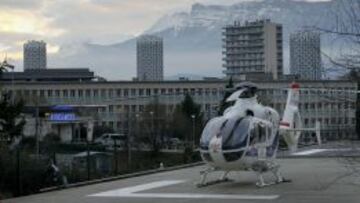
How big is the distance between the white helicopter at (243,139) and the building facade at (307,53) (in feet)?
57.9

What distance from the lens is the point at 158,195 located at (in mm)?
27609

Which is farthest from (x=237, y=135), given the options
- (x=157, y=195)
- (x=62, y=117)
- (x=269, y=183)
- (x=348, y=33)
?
(x=62, y=117)

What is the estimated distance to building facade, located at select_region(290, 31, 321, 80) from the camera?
36.5 ft

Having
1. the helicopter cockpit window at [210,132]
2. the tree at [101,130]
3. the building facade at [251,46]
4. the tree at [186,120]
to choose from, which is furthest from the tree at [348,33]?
the tree at [101,130]

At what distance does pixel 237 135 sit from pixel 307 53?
1924 centimetres

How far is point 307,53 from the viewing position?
11844 millimetres

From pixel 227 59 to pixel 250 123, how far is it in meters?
6.32

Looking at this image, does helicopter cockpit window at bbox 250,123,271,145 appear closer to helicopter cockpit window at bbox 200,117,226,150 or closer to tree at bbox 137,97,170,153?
helicopter cockpit window at bbox 200,117,226,150

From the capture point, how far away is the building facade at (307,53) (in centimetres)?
1112

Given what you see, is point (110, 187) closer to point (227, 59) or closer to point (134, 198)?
point (134, 198)

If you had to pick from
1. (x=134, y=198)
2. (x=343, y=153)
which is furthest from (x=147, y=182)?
(x=343, y=153)

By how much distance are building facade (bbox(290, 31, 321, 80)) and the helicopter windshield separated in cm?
1756

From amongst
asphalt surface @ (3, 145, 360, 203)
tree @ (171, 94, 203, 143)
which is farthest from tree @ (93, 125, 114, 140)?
asphalt surface @ (3, 145, 360, 203)

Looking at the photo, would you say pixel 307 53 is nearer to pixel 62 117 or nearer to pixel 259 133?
pixel 259 133
